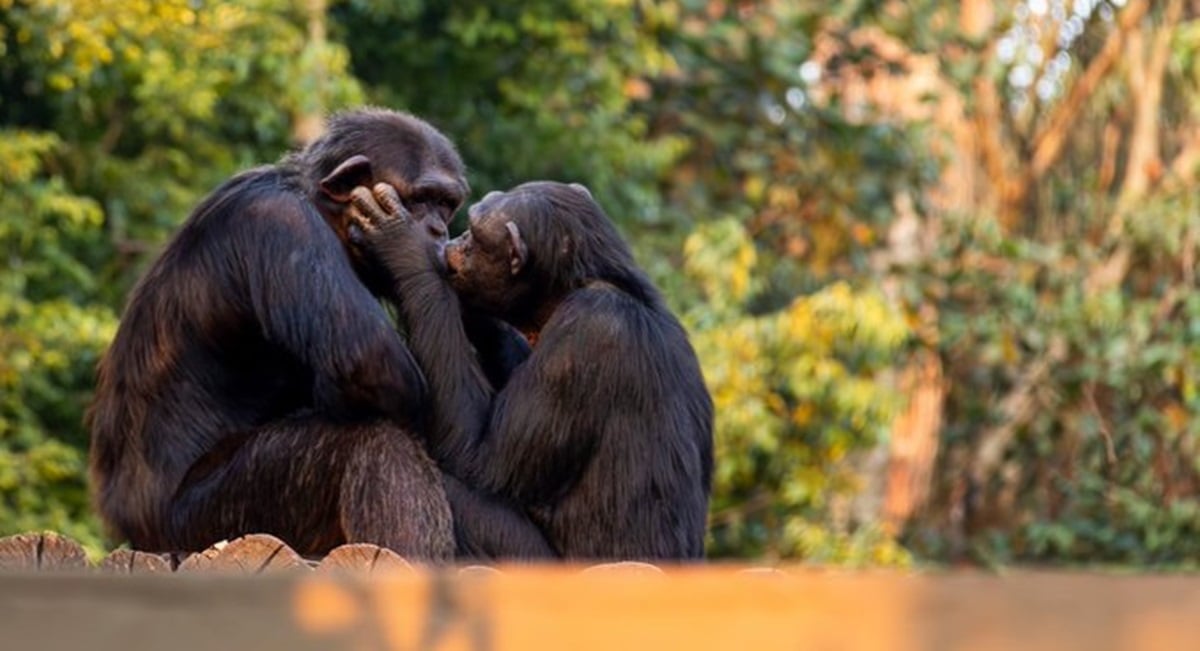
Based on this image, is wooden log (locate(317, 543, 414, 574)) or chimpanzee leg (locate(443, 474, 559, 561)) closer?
wooden log (locate(317, 543, 414, 574))

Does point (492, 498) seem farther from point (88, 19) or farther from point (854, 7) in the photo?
point (854, 7)

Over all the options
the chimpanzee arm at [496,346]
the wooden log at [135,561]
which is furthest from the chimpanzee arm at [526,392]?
the wooden log at [135,561]

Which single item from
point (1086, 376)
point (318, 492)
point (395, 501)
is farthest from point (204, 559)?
point (1086, 376)

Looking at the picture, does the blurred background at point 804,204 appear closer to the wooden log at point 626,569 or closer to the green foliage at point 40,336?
the green foliage at point 40,336

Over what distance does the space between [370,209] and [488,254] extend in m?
0.27

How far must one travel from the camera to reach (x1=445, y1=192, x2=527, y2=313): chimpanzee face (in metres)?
4.54

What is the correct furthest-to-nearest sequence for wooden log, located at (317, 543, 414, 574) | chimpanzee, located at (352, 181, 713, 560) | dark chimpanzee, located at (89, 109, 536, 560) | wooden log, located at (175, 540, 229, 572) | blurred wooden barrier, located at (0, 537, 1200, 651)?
1. chimpanzee, located at (352, 181, 713, 560)
2. dark chimpanzee, located at (89, 109, 536, 560)
3. wooden log, located at (175, 540, 229, 572)
4. wooden log, located at (317, 543, 414, 574)
5. blurred wooden barrier, located at (0, 537, 1200, 651)

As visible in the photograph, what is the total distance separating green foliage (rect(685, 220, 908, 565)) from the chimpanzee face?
574 cm

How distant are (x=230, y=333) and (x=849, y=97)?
10.4m

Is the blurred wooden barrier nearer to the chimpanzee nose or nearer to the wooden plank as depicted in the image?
the wooden plank

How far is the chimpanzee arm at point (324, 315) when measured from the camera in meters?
4.32

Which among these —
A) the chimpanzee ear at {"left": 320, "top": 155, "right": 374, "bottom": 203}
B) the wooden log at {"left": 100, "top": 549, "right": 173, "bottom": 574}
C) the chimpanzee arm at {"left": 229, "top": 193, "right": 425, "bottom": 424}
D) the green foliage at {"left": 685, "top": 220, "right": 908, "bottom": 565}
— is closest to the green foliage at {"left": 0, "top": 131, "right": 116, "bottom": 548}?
the green foliage at {"left": 685, "top": 220, "right": 908, "bottom": 565}

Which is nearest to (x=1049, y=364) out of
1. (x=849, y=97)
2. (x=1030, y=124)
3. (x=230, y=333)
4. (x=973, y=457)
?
(x=973, y=457)

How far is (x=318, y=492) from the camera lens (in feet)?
13.9
